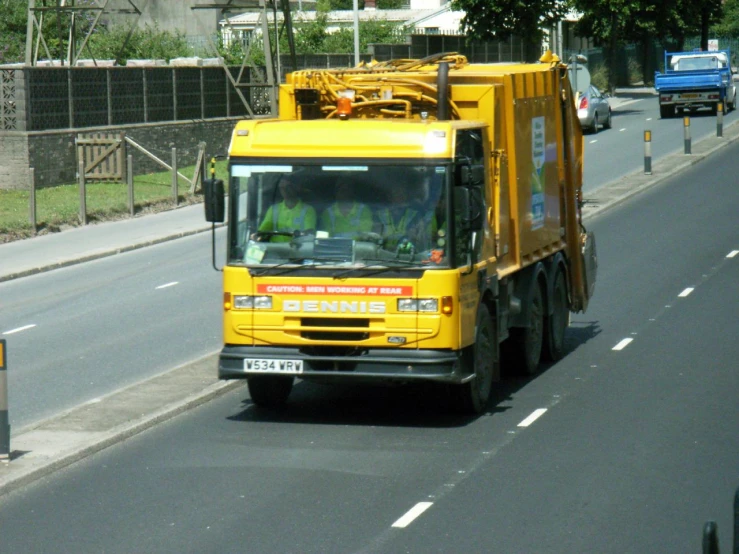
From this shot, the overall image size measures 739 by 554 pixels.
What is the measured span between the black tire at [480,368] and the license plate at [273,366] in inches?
54.6

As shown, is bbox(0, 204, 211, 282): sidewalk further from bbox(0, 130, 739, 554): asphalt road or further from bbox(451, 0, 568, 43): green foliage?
bbox(451, 0, 568, 43): green foliage

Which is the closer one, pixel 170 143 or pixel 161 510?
pixel 161 510

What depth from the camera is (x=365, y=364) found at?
35.3 feet

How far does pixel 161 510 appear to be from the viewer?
→ 8.55 m

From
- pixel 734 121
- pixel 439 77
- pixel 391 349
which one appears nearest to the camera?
pixel 391 349

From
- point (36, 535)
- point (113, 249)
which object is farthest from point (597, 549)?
point (113, 249)

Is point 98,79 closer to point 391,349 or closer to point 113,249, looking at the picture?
point 113,249

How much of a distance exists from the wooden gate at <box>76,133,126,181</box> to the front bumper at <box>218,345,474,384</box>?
21.3m

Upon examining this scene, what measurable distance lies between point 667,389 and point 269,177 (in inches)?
167

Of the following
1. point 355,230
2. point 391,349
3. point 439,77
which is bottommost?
point 391,349

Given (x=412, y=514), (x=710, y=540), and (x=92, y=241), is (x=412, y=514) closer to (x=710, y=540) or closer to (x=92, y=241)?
(x=710, y=540)

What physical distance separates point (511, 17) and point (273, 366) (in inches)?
1720

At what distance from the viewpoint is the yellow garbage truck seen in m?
10.7

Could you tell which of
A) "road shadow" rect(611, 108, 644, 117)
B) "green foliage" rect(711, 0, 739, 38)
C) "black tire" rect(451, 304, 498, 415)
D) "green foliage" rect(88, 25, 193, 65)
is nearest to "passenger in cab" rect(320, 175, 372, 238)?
"black tire" rect(451, 304, 498, 415)
